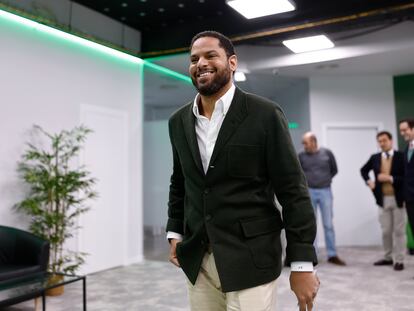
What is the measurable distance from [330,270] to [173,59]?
11.7ft

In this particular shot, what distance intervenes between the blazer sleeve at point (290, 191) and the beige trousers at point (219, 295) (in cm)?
15

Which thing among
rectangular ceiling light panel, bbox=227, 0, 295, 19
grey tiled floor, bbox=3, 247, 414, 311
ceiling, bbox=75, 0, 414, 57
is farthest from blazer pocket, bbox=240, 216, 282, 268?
ceiling, bbox=75, 0, 414, 57

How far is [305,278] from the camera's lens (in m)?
1.15

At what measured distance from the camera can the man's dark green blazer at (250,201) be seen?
120 cm

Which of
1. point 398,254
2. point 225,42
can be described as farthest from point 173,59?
point 225,42

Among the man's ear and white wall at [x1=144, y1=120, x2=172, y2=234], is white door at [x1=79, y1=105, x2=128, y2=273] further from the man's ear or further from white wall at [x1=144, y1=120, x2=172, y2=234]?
the man's ear

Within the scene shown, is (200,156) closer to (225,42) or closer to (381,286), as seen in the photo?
(225,42)

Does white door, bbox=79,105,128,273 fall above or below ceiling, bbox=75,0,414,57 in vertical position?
below

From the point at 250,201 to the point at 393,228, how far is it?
422 centimetres

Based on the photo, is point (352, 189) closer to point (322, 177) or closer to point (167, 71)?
point (322, 177)

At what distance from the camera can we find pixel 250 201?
4.04 feet

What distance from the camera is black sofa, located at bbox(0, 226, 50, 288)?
11.1 feet

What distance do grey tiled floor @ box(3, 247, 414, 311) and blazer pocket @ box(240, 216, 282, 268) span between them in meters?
2.27

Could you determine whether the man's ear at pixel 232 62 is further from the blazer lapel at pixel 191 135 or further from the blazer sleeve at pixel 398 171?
the blazer sleeve at pixel 398 171
